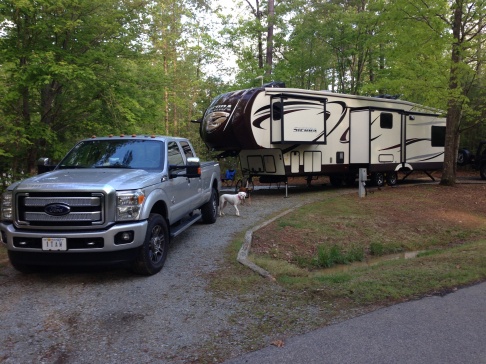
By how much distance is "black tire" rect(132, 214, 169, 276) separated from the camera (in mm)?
5418

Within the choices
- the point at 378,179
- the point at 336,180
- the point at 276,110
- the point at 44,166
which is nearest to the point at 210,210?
the point at 44,166

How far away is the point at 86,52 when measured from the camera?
993cm

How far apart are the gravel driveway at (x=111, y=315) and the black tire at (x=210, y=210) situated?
294cm

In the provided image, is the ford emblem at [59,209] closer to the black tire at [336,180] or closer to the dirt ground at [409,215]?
the dirt ground at [409,215]

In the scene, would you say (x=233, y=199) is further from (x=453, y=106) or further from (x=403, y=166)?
(x=453, y=106)

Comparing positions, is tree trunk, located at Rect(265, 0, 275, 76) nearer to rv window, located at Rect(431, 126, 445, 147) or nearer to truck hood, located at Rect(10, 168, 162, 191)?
rv window, located at Rect(431, 126, 445, 147)

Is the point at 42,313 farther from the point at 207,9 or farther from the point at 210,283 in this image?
the point at 207,9

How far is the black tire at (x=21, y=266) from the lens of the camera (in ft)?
16.9

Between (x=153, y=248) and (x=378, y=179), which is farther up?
(x=378, y=179)

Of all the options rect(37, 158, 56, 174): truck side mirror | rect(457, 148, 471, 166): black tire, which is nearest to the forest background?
rect(37, 158, 56, 174): truck side mirror

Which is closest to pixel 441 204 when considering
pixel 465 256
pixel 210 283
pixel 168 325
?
pixel 465 256

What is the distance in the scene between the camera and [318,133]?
13922 mm

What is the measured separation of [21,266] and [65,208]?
4.29 feet

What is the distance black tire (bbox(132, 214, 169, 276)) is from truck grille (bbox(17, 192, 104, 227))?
76 cm
